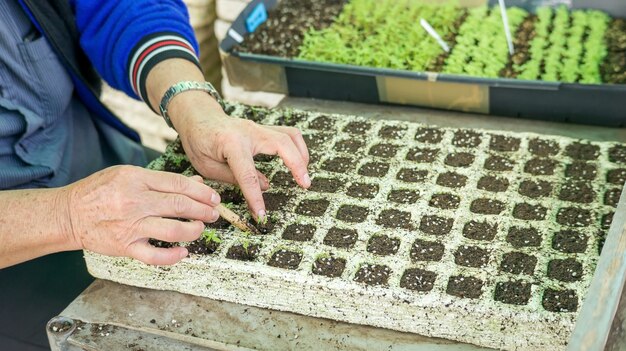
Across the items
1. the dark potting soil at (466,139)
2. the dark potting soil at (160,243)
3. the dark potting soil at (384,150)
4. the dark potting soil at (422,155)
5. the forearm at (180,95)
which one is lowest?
the dark potting soil at (466,139)

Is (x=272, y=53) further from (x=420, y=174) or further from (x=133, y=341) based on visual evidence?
(x=133, y=341)

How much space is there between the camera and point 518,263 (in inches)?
51.7

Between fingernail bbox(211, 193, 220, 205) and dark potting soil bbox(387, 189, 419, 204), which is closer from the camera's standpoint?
fingernail bbox(211, 193, 220, 205)

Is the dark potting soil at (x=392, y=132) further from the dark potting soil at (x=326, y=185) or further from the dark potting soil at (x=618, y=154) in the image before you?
the dark potting soil at (x=618, y=154)

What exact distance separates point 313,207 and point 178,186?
307 millimetres

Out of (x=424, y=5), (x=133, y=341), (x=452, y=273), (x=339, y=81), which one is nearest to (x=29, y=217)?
(x=133, y=341)

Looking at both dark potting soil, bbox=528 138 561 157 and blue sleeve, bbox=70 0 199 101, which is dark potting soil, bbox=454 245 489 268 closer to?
dark potting soil, bbox=528 138 561 157

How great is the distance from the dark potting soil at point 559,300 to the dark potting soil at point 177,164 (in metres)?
0.86

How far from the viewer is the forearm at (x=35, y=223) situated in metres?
1.32

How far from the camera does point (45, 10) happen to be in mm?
1771

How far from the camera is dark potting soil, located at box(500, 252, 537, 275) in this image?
1.30 m

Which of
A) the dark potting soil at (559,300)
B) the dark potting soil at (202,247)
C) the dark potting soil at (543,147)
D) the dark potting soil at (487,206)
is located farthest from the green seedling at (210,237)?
the dark potting soil at (543,147)

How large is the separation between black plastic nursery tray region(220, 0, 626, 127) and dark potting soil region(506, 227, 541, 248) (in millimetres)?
588

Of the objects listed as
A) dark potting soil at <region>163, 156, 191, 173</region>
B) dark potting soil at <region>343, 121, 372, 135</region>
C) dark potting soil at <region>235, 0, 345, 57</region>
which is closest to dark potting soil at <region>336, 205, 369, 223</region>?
dark potting soil at <region>343, 121, 372, 135</region>
